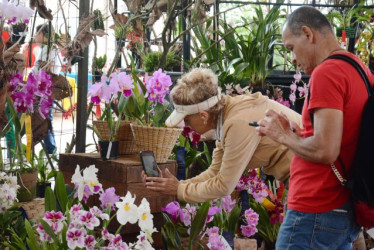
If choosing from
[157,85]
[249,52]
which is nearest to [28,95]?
[157,85]

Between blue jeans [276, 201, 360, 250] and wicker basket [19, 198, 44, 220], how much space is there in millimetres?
1646

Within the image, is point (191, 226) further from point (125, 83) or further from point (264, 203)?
point (264, 203)

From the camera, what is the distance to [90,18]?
3.05m

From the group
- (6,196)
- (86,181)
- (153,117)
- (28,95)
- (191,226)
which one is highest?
(28,95)

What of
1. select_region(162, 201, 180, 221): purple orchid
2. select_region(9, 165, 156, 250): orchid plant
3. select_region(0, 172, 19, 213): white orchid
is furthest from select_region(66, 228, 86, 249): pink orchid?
select_region(162, 201, 180, 221): purple orchid

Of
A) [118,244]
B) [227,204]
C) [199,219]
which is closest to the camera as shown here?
[118,244]

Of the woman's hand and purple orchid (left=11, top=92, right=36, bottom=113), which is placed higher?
purple orchid (left=11, top=92, right=36, bottom=113)

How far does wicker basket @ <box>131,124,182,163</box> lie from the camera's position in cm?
290

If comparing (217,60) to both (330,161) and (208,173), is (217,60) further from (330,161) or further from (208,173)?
(330,161)

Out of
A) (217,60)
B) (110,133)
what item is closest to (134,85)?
(110,133)

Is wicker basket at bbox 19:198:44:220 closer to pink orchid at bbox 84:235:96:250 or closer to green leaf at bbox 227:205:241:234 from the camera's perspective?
green leaf at bbox 227:205:241:234

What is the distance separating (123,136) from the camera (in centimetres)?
307

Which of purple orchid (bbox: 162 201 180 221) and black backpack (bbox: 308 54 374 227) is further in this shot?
purple orchid (bbox: 162 201 180 221)

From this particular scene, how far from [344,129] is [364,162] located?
11cm
